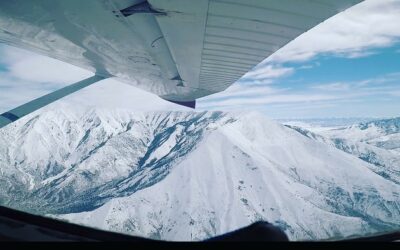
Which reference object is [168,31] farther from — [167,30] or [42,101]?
[42,101]

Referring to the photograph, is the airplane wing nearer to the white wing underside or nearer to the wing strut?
the white wing underside

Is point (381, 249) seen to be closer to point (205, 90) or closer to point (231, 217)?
point (205, 90)

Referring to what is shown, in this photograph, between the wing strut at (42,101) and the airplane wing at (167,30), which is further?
the wing strut at (42,101)

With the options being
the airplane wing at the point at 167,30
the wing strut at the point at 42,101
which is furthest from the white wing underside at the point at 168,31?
the wing strut at the point at 42,101

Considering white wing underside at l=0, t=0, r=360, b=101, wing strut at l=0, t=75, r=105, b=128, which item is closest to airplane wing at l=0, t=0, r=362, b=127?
white wing underside at l=0, t=0, r=360, b=101

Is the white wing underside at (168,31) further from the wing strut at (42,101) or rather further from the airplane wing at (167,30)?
the wing strut at (42,101)

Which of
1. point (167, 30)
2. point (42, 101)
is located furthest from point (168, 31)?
point (42, 101)
